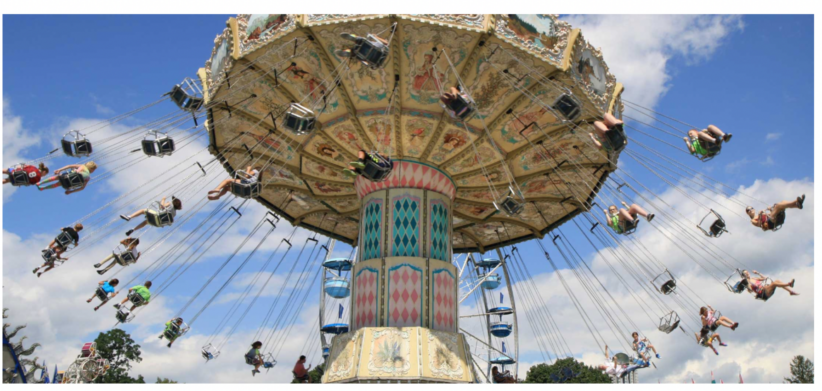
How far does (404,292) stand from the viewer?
13453 mm

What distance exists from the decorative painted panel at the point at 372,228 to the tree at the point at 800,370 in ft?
98.6

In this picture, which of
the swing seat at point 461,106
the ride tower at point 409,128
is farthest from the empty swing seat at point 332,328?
the swing seat at point 461,106

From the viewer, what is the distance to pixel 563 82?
1197 centimetres

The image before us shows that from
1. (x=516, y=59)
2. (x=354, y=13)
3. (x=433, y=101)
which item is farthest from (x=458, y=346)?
(x=354, y=13)

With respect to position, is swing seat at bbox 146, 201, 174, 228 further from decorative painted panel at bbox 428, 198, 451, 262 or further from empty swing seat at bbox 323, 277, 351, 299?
empty swing seat at bbox 323, 277, 351, 299


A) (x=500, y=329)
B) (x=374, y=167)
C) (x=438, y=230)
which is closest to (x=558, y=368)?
(x=500, y=329)

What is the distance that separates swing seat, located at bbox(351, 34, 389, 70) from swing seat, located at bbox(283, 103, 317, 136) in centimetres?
128

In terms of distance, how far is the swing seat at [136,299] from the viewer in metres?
13.1

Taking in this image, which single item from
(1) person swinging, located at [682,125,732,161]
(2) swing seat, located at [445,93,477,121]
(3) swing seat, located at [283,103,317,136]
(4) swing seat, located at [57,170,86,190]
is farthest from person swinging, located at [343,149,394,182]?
(1) person swinging, located at [682,125,732,161]

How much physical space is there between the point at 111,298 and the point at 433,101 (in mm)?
7729

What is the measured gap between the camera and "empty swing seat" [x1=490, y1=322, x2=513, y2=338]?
71.1 feet

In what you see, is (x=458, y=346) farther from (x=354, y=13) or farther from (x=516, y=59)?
(x=354, y=13)

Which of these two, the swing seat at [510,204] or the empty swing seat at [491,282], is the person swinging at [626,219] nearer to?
the swing seat at [510,204]

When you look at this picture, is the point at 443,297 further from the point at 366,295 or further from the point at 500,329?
the point at 500,329
